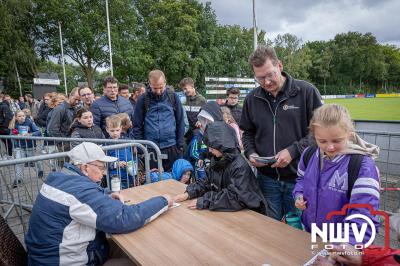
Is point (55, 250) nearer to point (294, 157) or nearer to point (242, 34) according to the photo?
point (294, 157)

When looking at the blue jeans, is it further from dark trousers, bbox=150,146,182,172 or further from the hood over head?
dark trousers, bbox=150,146,182,172

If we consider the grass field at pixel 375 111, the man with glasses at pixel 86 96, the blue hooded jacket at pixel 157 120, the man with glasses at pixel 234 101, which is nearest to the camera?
the blue hooded jacket at pixel 157 120

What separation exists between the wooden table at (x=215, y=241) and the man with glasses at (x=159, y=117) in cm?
236

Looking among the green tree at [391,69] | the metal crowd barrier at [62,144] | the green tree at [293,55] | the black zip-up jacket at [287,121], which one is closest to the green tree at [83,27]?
the metal crowd barrier at [62,144]

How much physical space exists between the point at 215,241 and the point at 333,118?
105cm

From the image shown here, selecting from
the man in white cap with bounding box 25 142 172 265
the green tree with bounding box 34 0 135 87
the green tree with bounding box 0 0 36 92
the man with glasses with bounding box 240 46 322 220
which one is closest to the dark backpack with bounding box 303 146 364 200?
the man with glasses with bounding box 240 46 322 220

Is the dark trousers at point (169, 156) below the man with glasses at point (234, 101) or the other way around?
below

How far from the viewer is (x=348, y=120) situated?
5.83 feet

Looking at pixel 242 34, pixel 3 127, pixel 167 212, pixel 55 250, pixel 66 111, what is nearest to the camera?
pixel 55 250

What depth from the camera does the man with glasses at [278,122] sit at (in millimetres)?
2451

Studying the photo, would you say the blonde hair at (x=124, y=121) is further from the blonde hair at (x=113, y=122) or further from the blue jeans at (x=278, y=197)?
the blue jeans at (x=278, y=197)

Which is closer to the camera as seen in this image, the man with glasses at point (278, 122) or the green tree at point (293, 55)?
the man with glasses at point (278, 122)

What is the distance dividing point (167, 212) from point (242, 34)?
4299 cm

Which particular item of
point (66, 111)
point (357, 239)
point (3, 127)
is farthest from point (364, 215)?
point (3, 127)
